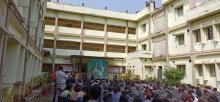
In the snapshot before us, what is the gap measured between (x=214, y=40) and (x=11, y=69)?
12897 mm

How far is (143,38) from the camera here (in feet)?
94.8

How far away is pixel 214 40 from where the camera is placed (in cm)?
1578

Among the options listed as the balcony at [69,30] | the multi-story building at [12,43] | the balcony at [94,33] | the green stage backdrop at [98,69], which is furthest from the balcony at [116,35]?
the multi-story building at [12,43]

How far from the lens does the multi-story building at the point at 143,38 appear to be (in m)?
16.8

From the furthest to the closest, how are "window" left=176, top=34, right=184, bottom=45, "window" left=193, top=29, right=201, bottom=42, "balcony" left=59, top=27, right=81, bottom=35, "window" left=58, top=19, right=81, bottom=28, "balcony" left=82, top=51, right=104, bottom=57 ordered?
"balcony" left=82, top=51, right=104, bottom=57 → "window" left=58, top=19, right=81, bottom=28 → "balcony" left=59, top=27, right=81, bottom=35 → "window" left=176, top=34, right=184, bottom=45 → "window" left=193, top=29, right=201, bottom=42

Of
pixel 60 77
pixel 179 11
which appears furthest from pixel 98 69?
pixel 60 77

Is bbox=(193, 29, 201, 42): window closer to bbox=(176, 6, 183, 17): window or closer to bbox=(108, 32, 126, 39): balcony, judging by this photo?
bbox=(176, 6, 183, 17): window

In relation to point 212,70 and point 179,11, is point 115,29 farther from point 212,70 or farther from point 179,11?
point 212,70

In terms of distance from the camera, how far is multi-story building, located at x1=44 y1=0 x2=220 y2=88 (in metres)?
16.8

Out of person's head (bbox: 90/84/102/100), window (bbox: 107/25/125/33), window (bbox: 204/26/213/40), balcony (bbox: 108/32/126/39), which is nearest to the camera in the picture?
person's head (bbox: 90/84/102/100)

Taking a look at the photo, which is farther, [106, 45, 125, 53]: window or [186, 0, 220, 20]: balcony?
[106, 45, 125, 53]: window

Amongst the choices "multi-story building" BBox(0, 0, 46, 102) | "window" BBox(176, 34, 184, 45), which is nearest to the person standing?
"multi-story building" BBox(0, 0, 46, 102)

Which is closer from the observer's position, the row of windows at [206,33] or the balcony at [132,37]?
the row of windows at [206,33]

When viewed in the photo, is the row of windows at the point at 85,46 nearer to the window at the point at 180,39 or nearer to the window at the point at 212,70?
the window at the point at 180,39
